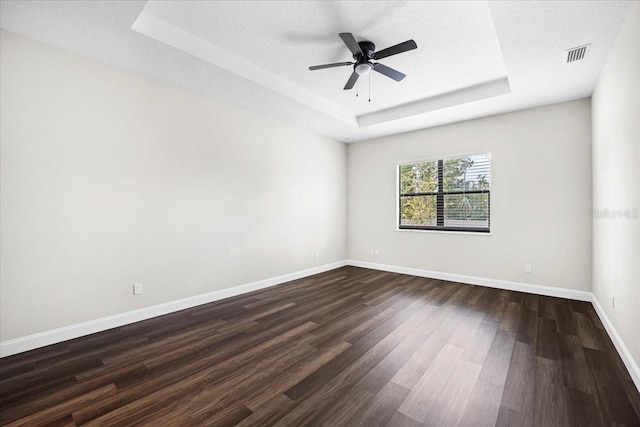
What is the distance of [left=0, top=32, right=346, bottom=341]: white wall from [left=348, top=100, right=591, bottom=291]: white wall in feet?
9.15

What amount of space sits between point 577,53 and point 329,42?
7.83ft

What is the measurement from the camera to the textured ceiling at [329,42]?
2.23 metres

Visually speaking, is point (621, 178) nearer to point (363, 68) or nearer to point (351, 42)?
point (363, 68)

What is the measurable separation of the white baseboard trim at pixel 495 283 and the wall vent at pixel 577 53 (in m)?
2.94

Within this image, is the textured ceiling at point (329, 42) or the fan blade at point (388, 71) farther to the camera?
the fan blade at point (388, 71)

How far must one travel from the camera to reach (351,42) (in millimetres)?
2430

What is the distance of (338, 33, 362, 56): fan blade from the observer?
2347mm

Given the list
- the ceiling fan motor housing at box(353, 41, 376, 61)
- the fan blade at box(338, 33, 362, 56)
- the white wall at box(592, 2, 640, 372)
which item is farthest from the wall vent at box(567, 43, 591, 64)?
the fan blade at box(338, 33, 362, 56)

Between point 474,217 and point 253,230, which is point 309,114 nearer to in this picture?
point 253,230

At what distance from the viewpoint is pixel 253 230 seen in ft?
14.2

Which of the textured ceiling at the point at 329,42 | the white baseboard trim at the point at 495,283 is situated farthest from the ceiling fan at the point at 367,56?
the white baseboard trim at the point at 495,283

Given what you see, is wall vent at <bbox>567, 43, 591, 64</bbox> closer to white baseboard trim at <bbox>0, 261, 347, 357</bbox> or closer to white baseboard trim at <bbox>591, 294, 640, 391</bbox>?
white baseboard trim at <bbox>591, 294, 640, 391</bbox>

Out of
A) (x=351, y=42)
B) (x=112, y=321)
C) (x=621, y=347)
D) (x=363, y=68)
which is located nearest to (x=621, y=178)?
(x=621, y=347)

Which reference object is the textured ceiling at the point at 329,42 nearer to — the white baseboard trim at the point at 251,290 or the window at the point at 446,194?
the window at the point at 446,194
